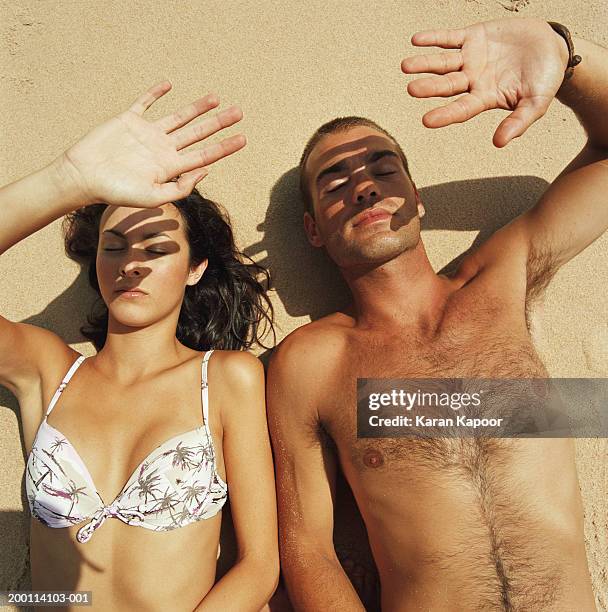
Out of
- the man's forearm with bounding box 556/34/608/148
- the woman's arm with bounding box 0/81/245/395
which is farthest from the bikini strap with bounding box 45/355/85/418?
the man's forearm with bounding box 556/34/608/148

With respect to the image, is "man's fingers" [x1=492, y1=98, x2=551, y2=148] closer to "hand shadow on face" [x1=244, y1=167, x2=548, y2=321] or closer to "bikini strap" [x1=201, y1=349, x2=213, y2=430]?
"hand shadow on face" [x1=244, y1=167, x2=548, y2=321]

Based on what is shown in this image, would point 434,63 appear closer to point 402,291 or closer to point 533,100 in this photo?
point 533,100

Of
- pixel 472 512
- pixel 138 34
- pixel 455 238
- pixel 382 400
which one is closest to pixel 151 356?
pixel 382 400

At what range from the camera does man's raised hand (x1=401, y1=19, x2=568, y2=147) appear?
1.98 m

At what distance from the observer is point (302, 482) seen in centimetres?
234

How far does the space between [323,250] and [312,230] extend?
30 cm

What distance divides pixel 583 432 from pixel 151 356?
190cm

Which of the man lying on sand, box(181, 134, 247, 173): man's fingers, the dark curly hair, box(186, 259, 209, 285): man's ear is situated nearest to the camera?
box(181, 134, 247, 173): man's fingers

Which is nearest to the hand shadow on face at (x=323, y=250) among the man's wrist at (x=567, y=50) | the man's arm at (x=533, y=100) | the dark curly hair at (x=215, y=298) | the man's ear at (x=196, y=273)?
the dark curly hair at (x=215, y=298)

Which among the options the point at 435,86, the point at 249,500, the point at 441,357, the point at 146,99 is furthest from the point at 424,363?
the point at 146,99

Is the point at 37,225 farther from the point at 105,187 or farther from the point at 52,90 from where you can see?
the point at 52,90

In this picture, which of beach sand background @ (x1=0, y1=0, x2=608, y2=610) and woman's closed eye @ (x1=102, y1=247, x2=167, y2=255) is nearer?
woman's closed eye @ (x1=102, y1=247, x2=167, y2=255)

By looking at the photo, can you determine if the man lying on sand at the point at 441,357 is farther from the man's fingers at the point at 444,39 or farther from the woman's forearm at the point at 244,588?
the woman's forearm at the point at 244,588

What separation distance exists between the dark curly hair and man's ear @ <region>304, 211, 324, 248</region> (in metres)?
0.36
